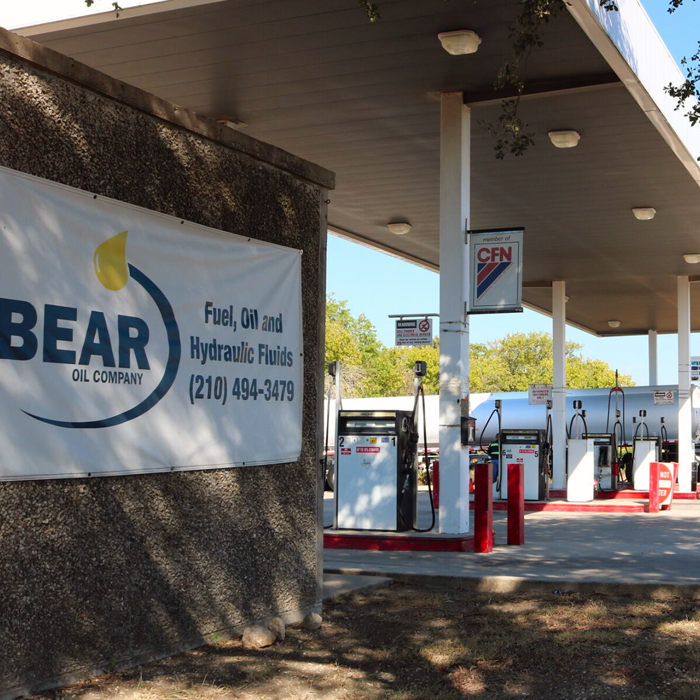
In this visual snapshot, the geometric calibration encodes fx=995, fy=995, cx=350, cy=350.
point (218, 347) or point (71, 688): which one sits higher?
point (218, 347)

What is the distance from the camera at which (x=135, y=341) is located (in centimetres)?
587

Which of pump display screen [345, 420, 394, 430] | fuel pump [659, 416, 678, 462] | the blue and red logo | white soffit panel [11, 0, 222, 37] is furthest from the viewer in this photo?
fuel pump [659, 416, 678, 462]

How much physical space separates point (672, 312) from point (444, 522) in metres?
21.3

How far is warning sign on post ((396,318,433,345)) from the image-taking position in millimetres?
19953

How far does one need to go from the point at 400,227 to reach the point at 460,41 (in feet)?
31.5

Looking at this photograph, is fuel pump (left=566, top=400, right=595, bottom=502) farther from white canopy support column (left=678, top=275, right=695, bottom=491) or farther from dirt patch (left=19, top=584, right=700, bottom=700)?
dirt patch (left=19, top=584, right=700, bottom=700)

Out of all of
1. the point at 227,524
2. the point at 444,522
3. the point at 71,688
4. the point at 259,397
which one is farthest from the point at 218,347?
the point at 444,522

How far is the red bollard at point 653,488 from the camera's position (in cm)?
1895

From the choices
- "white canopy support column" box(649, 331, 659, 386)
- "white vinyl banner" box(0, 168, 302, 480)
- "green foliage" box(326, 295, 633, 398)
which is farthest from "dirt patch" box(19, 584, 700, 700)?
"green foliage" box(326, 295, 633, 398)

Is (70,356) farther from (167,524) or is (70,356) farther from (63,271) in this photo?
(167,524)

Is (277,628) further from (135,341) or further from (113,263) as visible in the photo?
(113,263)

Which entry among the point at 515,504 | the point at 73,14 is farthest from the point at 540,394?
the point at 73,14

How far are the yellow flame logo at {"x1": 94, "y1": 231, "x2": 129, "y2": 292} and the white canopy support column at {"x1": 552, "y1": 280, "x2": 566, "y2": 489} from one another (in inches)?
712

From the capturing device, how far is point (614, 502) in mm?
21094
